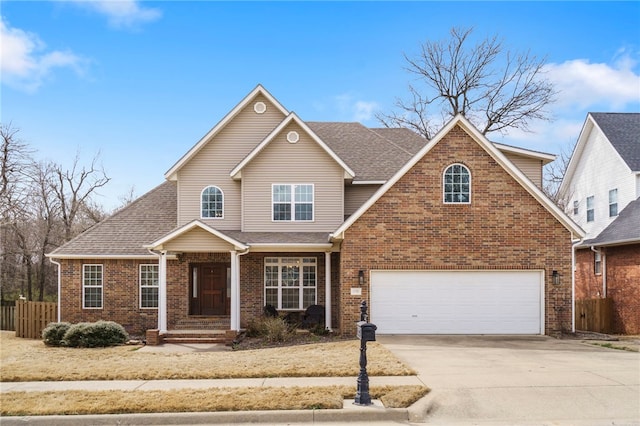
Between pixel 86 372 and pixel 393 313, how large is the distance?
8.99 meters

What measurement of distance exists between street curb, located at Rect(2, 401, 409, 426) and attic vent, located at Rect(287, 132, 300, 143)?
12.9 metres

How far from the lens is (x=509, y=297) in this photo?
1683 centimetres

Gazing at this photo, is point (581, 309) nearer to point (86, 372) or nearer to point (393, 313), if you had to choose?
point (393, 313)

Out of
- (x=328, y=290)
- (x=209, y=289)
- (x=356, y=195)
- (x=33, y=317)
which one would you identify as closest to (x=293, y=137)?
(x=356, y=195)

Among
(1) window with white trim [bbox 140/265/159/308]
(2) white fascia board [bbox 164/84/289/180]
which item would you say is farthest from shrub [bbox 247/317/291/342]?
(2) white fascia board [bbox 164/84/289/180]

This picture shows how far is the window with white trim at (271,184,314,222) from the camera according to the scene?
19.9 metres

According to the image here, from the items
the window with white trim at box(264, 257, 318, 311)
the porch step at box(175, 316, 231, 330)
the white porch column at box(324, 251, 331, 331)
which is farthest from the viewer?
the window with white trim at box(264, 257, 318, 311)

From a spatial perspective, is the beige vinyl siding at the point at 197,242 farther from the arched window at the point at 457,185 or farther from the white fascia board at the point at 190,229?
the arched window at the point at 457,185

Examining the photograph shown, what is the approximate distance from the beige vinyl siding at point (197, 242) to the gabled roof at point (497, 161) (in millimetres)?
3841

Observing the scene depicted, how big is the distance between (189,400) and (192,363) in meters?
3.73

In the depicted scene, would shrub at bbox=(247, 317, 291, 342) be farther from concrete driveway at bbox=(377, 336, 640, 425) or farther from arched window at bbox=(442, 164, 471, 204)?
arched window at bbox=(442, 164, 471, 204)

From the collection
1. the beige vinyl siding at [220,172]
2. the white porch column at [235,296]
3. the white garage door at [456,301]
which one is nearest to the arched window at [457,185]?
the white garage door at [456,301]

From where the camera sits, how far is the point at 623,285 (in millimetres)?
20531

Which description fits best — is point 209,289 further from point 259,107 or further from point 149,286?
point 259,107
